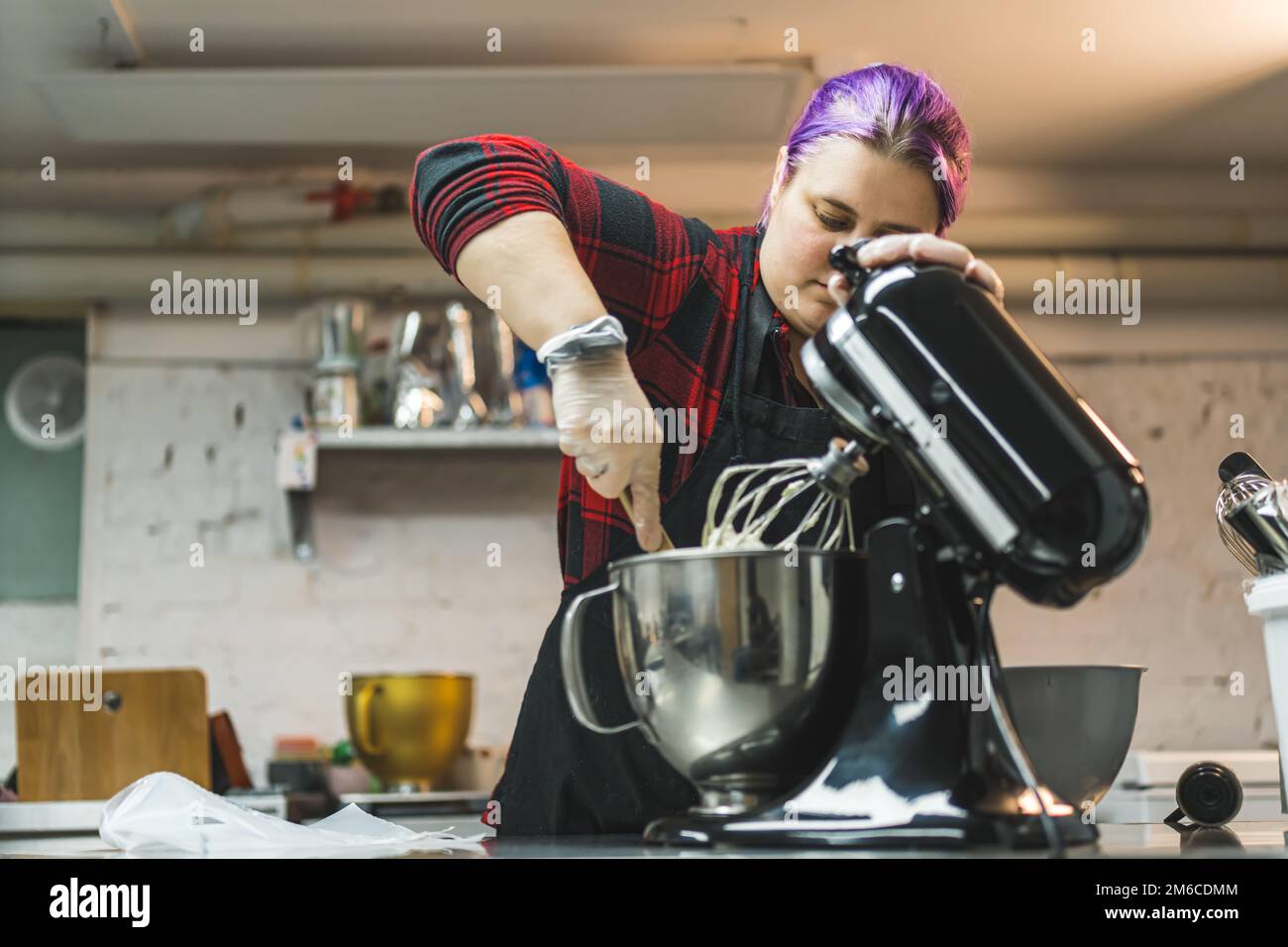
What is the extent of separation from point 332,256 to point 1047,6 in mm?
1865

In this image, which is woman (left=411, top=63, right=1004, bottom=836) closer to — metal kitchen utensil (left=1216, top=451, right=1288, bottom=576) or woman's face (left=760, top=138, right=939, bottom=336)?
woman's face (left=760, top=138, right=939, bottom=336)

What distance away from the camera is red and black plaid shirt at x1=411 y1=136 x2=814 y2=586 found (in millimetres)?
1180

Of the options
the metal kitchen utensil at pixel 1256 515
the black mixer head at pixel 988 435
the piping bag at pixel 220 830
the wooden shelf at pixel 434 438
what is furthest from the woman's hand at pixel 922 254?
the wooden shelf at pixel 434 438

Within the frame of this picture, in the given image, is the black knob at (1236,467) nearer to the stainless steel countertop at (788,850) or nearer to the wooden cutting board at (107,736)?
the stainless steel countertop at (788,850)

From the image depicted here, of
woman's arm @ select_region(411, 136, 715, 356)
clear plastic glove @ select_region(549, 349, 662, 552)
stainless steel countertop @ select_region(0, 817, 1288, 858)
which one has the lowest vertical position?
stainless steel countertop @ select_region(0, 817, 1288, 858)

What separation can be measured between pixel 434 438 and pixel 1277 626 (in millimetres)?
2567

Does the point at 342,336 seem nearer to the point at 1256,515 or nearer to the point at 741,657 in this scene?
the point at 1256,515

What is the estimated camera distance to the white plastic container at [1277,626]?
92 centimetres

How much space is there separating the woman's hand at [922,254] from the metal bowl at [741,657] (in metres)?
0.18

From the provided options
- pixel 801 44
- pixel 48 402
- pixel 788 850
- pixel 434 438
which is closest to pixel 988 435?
pixel 788 850

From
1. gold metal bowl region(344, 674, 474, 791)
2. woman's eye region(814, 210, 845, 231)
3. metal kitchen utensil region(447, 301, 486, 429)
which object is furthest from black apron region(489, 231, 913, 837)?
metal kitchen utensil region(447, 301, 486, 429)

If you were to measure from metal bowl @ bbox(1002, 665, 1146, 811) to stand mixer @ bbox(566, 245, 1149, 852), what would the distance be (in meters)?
0.14

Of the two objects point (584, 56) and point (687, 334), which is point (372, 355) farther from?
point (687, 334)

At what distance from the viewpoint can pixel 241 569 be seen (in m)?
3.56
